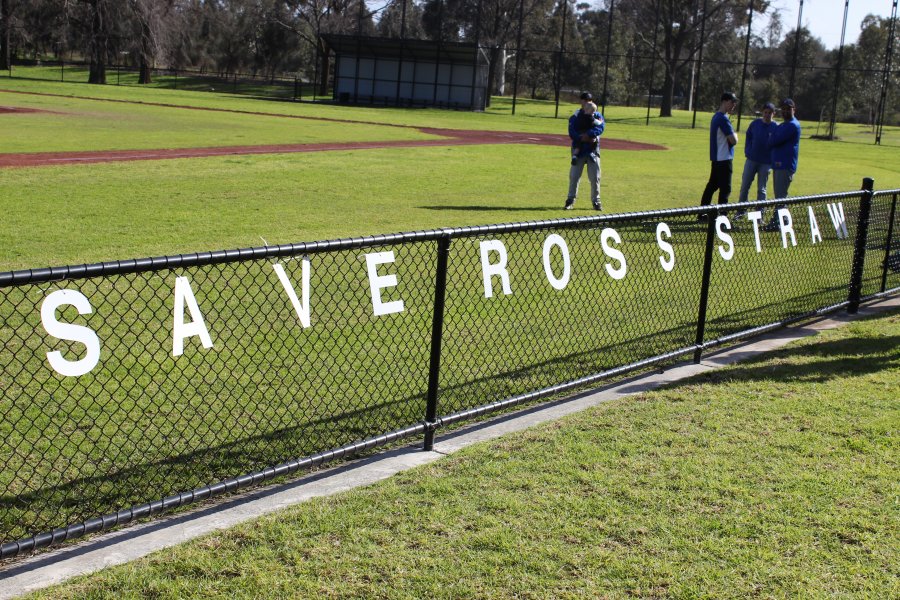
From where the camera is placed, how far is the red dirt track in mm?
20297

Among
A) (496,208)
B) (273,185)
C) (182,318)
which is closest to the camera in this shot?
(182,318)

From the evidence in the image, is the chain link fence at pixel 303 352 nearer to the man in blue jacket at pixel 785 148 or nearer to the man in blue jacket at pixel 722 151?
the man in blue jacket at pixel 785 148

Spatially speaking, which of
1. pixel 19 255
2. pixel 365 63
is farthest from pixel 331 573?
pixel 365 63

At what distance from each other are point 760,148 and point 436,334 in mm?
10331

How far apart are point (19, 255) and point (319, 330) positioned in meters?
4.41

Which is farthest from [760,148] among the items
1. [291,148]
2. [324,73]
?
[324,73]

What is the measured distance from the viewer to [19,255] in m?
10.4

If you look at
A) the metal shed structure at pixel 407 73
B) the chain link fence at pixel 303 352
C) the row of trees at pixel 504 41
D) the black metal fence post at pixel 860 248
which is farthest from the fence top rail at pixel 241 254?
the row of trees at pixel 504 41

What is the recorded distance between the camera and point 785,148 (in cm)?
1408

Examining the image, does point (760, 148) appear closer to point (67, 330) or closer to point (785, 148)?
point (785, 148)

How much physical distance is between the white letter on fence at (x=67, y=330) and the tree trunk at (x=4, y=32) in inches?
2753

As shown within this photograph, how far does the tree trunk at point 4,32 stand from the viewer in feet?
218

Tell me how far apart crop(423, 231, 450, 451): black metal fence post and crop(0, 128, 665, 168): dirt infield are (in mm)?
15481

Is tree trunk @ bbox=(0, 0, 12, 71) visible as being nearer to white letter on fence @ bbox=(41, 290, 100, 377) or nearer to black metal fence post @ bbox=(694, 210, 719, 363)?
black metal fence post @ bbox=(694, 210, 719, 363)
